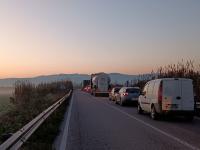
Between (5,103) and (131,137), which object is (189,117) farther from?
(5,103)

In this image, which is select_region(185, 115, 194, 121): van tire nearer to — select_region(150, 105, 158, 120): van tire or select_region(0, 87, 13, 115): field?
select_region(150, 105, 158, 120): van tire

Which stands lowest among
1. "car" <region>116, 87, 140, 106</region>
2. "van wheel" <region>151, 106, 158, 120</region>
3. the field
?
the field

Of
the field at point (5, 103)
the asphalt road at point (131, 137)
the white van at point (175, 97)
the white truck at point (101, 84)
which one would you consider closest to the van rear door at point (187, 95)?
the white van at point (175, 97)

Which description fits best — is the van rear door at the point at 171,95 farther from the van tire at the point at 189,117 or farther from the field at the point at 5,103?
the field at the point at 5,103

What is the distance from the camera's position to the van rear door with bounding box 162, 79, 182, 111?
19.9 m

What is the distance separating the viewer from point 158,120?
20.4 m

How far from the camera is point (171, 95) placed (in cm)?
2008

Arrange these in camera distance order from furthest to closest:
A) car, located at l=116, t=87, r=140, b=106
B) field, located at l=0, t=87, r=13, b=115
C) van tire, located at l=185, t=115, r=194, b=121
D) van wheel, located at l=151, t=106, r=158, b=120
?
car, located at l=116, t=87, r=140, b=106 → field, located at l=0, t=87, r=13, b=115 → van wheel, located at l=151, t=106, r=158, b=120 → van tire, located at l=185, t=115, r=194, b=121

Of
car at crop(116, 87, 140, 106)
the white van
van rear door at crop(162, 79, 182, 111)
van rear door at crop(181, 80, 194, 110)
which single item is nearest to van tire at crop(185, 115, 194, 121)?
the white van

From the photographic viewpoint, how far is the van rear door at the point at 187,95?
19844mm

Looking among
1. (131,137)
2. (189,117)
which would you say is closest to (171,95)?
(189,117)

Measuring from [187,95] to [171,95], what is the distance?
70cm

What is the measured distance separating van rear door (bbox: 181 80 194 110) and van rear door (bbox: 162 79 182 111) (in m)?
0.16

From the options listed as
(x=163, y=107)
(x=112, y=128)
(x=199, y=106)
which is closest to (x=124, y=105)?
(x=199, y=106)
